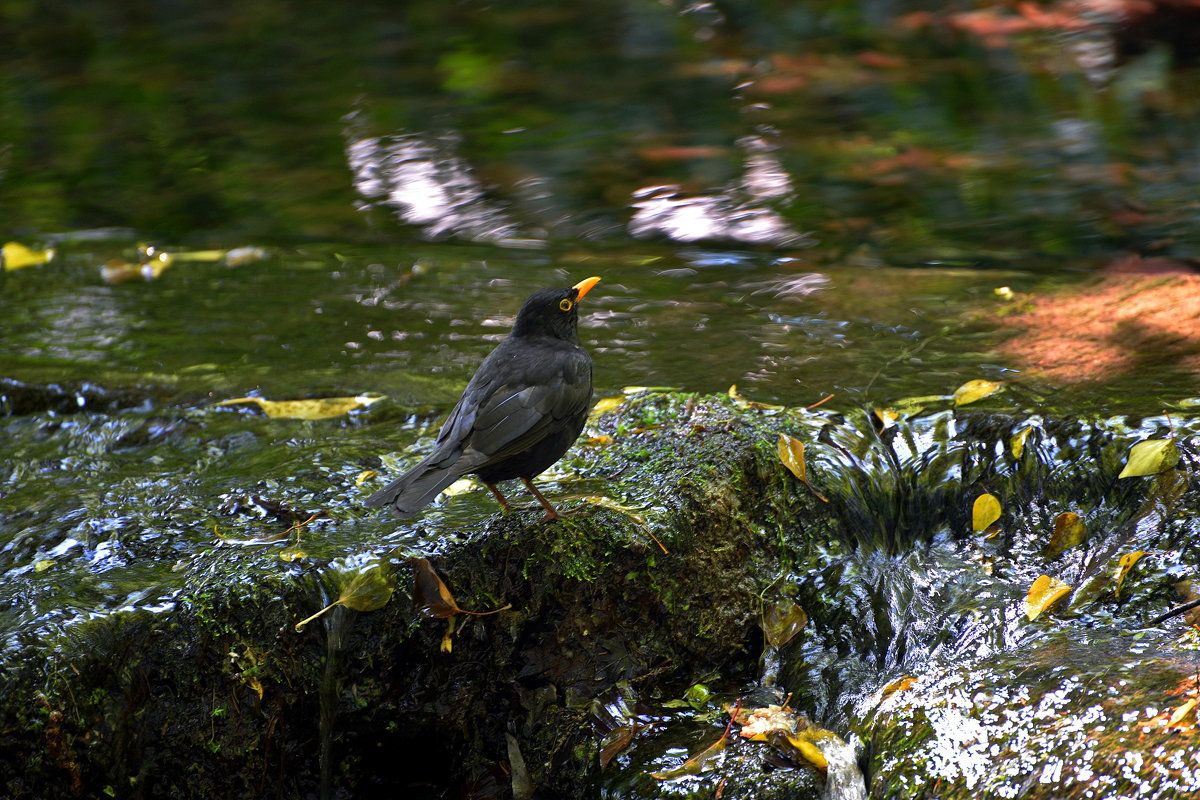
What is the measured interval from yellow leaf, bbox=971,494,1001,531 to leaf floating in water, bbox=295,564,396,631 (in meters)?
2.09

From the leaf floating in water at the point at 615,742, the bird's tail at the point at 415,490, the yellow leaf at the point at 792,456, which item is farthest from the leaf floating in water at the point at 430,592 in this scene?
the yellow leaf at the point at 792,456

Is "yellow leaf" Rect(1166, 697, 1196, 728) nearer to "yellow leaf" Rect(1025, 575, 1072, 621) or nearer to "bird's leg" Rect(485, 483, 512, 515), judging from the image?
"yellow leaf" Rect(1025, 575, 1072, 621)

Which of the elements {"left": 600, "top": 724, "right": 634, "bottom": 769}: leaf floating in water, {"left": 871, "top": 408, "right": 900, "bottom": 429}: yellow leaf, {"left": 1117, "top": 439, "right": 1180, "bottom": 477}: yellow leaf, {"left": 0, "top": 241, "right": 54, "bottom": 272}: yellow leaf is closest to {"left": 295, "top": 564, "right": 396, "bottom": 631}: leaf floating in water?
{"left": 600, "top": 724, "right": 634, "bottom": 769}: leaf floating in water

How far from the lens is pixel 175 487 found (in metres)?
4.04

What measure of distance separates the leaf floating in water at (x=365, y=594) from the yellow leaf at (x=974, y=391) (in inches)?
91.5

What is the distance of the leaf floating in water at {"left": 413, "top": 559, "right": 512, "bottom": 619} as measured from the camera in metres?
3.31

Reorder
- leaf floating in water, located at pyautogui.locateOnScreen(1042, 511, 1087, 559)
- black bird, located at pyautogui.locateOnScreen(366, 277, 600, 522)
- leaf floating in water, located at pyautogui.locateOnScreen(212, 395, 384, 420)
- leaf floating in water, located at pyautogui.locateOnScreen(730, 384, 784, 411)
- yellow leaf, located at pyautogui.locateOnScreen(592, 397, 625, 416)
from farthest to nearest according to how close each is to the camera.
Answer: leaf floating in water, located at pyautogui.locateOnScreen(212, 395, 384, 420)
yellow leaf, located at pyautogui.locateOnScreen(592, 397, 625, 416)
leaf floating in water, located at pyautogui.locateOnScreen(730, 384, 784, 411)
leaf floating in water, located at pyautogui.locateOnScreen(1042, 511, 1087, 559)
black bird, located at pyautogui.locateOnScreen(366, 277, 600, 522)

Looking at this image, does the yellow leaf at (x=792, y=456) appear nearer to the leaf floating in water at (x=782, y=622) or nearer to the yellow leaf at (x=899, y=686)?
the leaf floating in water at (x=782, y=622)

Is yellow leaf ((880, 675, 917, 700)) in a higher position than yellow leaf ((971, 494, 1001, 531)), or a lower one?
lower

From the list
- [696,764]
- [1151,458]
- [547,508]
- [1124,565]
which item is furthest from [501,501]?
[1151,458]

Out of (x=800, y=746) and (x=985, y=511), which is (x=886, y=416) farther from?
(x=800, y=746)

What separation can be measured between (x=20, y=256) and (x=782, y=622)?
6.10 m

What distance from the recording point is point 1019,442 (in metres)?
4.11

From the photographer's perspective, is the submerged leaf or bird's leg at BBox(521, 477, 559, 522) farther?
bird's leg at BBox(521, 477, 559, 522)
